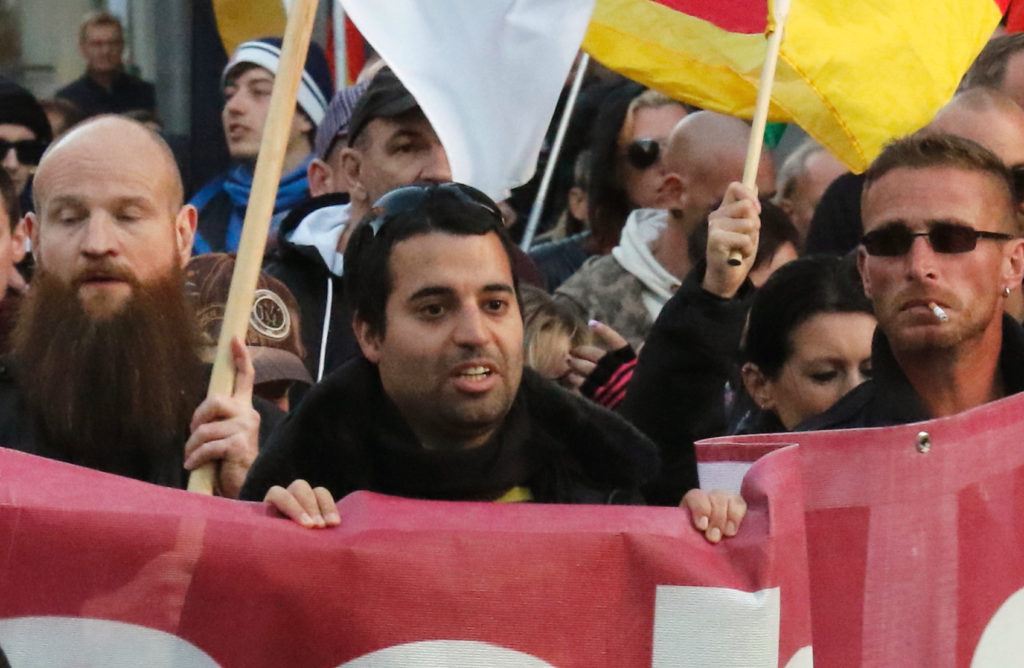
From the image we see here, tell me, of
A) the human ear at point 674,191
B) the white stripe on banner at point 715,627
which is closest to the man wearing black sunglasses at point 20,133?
the human ear at point 674,191

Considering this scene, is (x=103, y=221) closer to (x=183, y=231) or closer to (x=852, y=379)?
(x=183, y=231)

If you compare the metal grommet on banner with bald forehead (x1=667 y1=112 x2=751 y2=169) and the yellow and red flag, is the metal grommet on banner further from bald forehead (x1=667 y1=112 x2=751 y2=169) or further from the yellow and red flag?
bald forehead (x1=667 y1=112 x2=751 y2=169)

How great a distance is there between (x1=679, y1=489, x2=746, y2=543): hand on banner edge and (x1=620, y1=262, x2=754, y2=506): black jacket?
0.89m

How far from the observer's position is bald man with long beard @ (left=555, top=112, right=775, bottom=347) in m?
6.02

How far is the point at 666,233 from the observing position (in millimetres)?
6188

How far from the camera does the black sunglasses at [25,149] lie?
22.5 feet

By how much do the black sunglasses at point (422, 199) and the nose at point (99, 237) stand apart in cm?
78

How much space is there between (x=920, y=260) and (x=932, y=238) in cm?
8

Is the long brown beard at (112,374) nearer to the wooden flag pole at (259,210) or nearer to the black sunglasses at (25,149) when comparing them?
the wooden flag pole at (259,210)

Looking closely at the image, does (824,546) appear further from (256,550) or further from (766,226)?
(766,226)

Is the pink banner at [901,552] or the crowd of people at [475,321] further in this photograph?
the crowd of people at [475,321]

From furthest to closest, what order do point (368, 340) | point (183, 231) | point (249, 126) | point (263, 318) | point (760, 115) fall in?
point (249, 126) < point (263, 318) < point (183, 231) < point (760, 115) < point (368, 340)

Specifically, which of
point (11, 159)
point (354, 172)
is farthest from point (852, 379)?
point (11, 159)

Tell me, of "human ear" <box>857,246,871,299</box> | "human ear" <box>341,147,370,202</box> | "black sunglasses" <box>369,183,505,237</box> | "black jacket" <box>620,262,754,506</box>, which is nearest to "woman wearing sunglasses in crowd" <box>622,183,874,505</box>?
"black jacket" <box>620,262,754,506</box>
